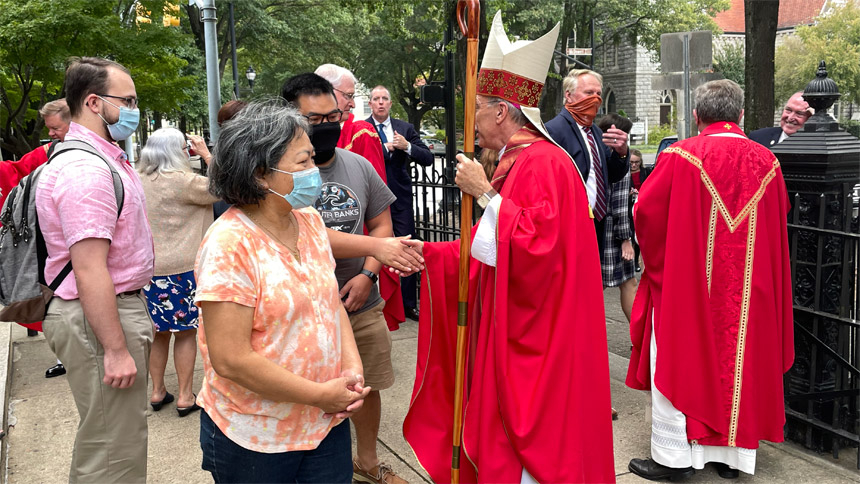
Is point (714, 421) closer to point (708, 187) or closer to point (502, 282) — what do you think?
point (708, 187)

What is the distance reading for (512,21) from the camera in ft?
89.1

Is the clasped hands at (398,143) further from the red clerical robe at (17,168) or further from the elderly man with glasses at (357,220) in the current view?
the red clerical robe at (17,168)

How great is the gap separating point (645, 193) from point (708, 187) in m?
0.31

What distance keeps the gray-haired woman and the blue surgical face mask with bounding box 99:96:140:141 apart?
1792 mm

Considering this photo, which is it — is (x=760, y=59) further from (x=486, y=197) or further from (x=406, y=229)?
(x=486, y=197)

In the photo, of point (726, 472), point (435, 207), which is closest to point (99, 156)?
point (726, 472)

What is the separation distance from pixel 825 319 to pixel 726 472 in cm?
99

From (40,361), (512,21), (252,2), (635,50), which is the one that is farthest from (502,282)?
(635,50)

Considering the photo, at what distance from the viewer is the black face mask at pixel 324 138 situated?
11.3 ft

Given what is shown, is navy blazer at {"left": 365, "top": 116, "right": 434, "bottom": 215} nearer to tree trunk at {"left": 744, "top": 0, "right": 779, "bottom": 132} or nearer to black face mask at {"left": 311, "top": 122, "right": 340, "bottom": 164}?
black face mask at {"left": 311, "top": 122, "right": 340, "bottom": 164}

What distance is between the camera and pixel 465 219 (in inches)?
120

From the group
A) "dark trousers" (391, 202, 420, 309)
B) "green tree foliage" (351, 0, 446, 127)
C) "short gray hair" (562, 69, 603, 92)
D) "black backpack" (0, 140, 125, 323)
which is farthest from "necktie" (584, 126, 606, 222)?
"green tree foliage" (351, 0, 446, 127)

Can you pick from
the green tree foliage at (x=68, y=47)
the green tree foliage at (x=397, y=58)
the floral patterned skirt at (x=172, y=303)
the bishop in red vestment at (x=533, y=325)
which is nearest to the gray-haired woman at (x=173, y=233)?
the floral patterned skirt at (x=172, y=303)

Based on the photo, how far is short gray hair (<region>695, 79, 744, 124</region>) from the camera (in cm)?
383
